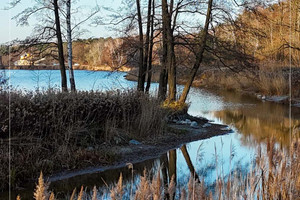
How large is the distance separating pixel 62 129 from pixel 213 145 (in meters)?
4.11

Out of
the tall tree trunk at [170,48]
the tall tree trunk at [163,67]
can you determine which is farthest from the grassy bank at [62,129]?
the tall tree trunk at [163,67]

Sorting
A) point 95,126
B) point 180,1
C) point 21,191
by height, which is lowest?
point 21,191

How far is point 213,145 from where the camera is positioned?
959 centimetres

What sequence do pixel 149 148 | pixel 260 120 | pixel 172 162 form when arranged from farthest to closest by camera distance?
pixel 260 120, pixel 149 148, pixel 172 162

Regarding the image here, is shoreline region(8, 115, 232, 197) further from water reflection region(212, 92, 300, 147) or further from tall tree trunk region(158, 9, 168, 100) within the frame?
tall tree trunk region(158, 9, 168, 100)

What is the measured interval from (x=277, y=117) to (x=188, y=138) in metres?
6.63

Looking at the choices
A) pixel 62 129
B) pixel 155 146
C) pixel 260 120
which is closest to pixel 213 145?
pixel 155 146

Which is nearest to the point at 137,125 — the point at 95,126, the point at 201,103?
the point at 95,126

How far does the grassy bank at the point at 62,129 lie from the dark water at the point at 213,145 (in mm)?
496

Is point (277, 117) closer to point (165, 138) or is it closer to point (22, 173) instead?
point (165, 138)

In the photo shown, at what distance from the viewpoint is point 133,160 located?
787 cm

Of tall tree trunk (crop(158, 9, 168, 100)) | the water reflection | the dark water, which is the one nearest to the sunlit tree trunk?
the dark water

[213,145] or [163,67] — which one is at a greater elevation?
[163,67]

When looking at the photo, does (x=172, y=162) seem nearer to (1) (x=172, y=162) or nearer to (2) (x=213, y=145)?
(1) (x=172, y=162)
